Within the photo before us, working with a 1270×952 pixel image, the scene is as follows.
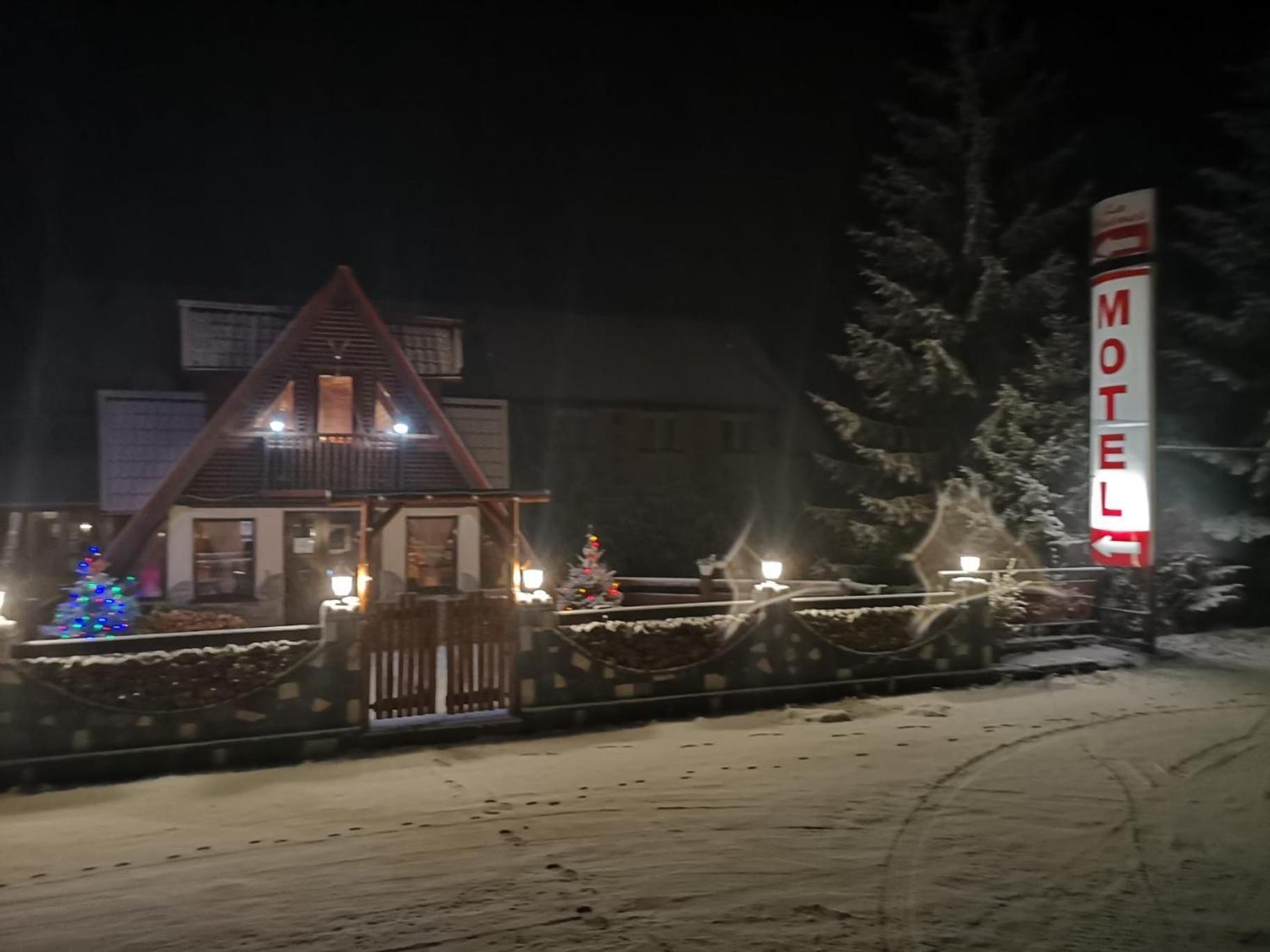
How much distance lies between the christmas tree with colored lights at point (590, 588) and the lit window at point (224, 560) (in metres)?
5.64

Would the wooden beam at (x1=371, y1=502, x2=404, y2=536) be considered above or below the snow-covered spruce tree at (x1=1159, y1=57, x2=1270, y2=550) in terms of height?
below

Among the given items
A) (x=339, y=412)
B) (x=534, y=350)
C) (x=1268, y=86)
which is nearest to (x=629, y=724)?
(x=339, y=412)

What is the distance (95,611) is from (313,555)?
424 centimetres

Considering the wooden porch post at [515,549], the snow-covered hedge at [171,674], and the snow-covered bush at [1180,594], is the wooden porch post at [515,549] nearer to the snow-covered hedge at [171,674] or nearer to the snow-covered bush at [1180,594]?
the snow-covered hedge at [171,674]

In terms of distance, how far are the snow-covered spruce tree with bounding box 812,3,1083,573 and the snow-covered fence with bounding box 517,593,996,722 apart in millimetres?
8588

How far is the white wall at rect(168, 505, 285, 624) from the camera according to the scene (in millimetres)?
16875

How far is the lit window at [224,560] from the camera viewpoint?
1723cm

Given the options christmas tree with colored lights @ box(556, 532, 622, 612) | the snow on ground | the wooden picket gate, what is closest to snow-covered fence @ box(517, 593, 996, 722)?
the wooden picket gate

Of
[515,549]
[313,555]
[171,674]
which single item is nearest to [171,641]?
[171,674]

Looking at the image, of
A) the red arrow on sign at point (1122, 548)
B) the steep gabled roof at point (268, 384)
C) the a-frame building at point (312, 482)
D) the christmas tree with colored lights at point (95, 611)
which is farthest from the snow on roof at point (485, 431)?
the red arrow on sign at point (1122, 548)

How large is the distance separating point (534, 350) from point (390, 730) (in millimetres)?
16292

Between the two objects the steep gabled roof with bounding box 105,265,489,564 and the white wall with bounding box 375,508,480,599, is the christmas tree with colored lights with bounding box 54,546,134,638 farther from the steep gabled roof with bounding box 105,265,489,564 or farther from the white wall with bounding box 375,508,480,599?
the white wall with bounding box 375,508,480,599

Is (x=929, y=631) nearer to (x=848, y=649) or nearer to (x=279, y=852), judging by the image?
(x=848, y=649)

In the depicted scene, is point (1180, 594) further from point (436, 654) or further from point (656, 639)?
point (436, 654)
